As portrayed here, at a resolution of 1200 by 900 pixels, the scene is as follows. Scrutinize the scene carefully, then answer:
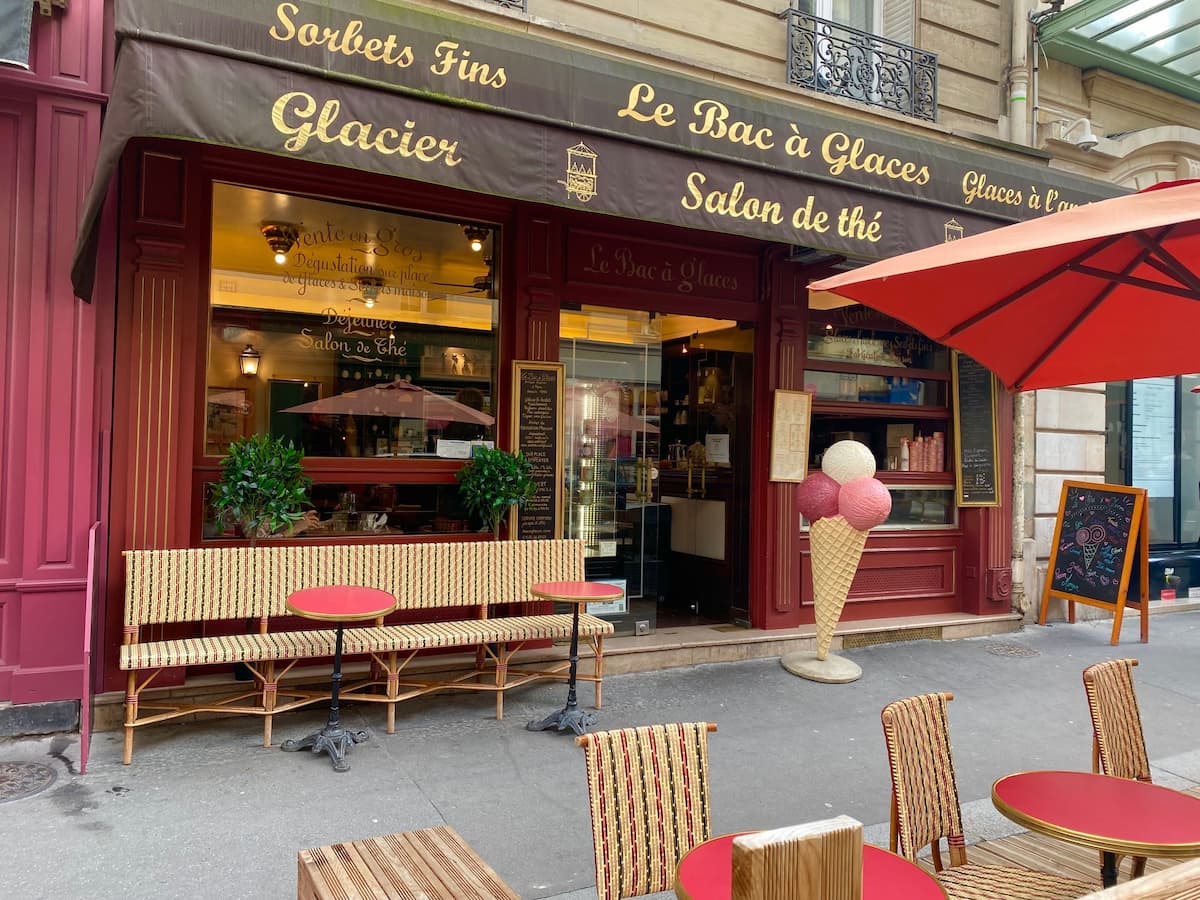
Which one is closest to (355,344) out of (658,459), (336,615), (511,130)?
(511,130)

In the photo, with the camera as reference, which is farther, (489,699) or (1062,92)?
(1062,92)

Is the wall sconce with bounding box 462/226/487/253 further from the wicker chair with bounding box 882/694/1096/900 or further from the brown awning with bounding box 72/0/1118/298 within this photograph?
the wicker chair with bounding box 882/694/1096/900

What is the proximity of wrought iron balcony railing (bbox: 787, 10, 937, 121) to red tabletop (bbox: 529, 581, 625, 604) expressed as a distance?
5093mm

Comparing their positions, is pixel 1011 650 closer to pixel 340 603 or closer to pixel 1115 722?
pixel 1115 722

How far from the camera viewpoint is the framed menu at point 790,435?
7.88 meters

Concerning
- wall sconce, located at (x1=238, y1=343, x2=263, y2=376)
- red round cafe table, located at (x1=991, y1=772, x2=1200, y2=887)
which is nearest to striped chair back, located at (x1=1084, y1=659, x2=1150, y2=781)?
red round cafe table, located at (x1=991, y1=772, x2=1200, y2=887)

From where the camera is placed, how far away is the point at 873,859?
2400 mm

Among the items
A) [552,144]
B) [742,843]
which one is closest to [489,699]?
[552,144]

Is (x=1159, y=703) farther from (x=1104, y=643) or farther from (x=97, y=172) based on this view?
(x=97, y=172)

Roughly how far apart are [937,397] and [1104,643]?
294 cm

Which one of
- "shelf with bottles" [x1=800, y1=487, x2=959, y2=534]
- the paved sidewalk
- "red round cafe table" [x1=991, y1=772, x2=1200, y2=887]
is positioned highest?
"shelf with bottles" [x1=800, y1=487, x2=959, y2=534]

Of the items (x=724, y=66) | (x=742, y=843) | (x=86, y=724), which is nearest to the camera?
(x=742, y=843)

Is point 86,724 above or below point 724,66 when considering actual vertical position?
below

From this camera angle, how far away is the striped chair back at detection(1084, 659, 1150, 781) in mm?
3492
